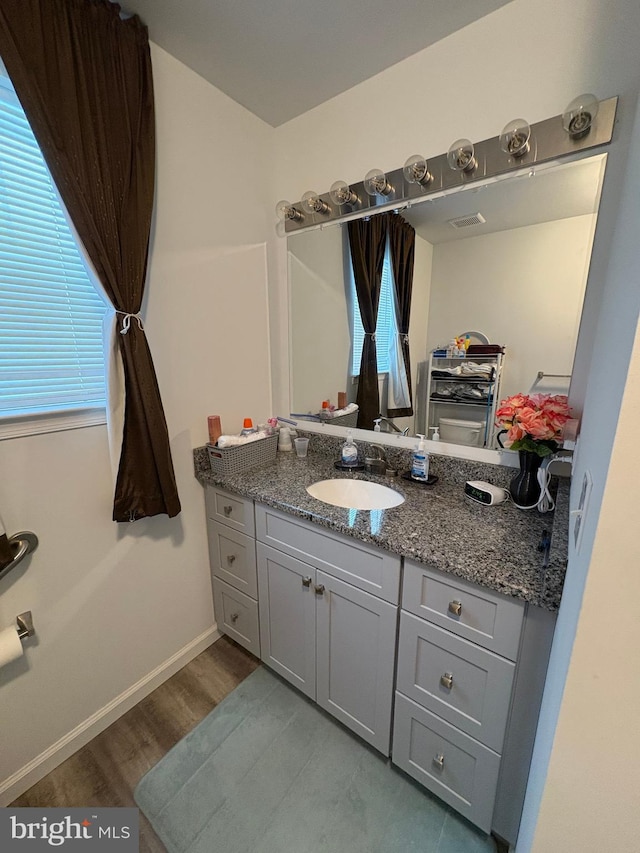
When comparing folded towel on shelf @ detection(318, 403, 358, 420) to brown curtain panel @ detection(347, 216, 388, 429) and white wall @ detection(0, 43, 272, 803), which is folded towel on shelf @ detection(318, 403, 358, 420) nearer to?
brown curtain panel @ detection(347, 216, 388, 429)

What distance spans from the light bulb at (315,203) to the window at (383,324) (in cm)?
27

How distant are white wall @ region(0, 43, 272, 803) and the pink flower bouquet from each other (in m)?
1.12

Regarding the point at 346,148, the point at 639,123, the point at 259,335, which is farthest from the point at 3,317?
the point at 639,123

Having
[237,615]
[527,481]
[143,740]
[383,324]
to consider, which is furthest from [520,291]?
[143,740]

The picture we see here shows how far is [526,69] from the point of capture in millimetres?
1005

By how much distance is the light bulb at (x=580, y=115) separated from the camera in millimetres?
908

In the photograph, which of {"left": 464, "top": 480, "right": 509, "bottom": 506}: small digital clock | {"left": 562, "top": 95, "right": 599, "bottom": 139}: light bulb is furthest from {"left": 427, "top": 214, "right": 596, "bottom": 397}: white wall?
{"left": 464, "top": 480, "right": 509, "bottom": 506}: small digital clock

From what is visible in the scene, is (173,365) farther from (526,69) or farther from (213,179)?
(526,69)

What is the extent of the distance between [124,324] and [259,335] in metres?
0.65

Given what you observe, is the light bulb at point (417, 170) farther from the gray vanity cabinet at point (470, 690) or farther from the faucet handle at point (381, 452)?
the gray vanity cabinet at point (470, 690)

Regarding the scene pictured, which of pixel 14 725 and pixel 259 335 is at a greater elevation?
pixel 259 335

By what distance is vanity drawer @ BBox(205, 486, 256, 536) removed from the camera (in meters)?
1.33

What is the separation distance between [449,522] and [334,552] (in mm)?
379

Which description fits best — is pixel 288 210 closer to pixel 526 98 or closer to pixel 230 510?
pixel 526 98
